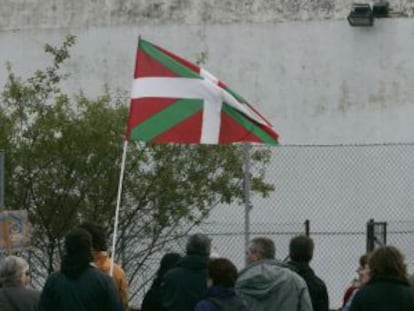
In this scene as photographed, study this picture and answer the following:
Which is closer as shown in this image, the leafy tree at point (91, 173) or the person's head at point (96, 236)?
the person's head at point (96, 236)

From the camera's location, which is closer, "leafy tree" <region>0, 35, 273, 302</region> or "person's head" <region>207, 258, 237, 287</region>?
"person's head" <region>207, 258, 237, 287</region>

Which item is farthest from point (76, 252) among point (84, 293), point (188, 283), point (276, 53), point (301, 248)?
point (276, 53)

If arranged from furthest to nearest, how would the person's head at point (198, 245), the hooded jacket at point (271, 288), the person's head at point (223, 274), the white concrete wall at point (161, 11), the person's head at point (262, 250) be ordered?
the white concrete wall at point (161, 11)
the person's head at point (198, 245)
the person's head at point (262, 250)
the hooded jacket at point (271, 288)
the person's head at point (223, 274)

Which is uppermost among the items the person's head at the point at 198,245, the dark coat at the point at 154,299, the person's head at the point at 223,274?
the person's head at the point at 198,245

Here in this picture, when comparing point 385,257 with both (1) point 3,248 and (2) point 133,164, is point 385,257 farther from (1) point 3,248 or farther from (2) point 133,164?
(2) point 133,164

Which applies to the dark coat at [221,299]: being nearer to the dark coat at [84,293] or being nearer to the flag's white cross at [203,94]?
the dark coat at [84,293]

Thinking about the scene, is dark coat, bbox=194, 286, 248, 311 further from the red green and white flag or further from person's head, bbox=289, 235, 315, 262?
the red green and white flag

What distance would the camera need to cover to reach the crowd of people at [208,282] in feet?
32.9

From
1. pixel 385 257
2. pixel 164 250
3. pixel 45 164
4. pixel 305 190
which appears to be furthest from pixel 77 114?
pixel 385 257

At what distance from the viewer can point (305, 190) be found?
2238 cm

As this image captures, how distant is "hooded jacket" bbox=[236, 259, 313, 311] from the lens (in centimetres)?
1115

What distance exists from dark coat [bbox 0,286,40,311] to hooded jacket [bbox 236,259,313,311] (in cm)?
162

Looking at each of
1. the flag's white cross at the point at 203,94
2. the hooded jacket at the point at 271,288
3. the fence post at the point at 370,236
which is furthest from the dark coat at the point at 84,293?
the fence post at the point at 370,236

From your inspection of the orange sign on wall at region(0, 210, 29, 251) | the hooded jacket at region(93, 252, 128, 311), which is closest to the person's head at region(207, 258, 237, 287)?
the hooded jacket at region(93, 252, 128, 311)
